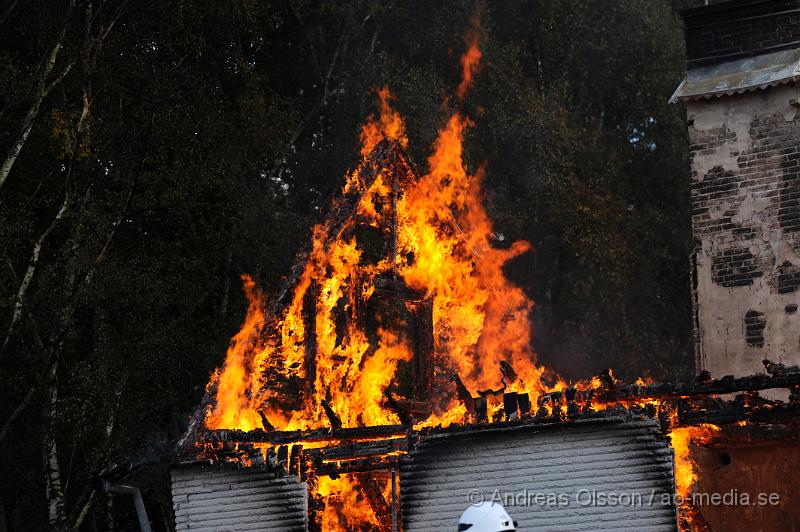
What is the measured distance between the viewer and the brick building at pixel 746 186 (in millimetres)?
17078

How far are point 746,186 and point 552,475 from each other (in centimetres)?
689

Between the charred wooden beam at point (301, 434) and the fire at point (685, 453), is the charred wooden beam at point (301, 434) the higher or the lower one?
the higher one

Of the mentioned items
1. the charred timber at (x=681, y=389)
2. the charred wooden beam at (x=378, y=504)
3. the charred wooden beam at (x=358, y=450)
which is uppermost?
the charred timber at (x=681, y=389)

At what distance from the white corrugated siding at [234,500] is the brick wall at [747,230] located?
22.1 ft

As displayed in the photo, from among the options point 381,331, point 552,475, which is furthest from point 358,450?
point 381,331

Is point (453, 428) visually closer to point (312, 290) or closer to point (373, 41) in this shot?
point (312, 290)

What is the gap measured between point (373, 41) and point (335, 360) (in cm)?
1630

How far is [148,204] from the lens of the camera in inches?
924

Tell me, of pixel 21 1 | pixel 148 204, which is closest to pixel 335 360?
pixel 148 204

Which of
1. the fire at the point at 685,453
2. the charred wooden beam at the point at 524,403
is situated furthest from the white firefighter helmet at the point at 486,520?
the fire at the point at 685,453

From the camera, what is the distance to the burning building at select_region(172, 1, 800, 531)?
12492 millimetres

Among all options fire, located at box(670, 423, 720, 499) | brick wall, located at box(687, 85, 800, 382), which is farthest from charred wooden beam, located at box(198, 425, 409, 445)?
brick wall, located at box(687, 85, 800, 382)

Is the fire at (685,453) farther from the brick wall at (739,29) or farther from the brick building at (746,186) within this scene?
the brick wall at (739,29)

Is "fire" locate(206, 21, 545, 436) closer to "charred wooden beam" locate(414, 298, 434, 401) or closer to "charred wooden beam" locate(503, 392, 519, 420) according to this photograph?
"charred wooden beam" locate(414, 298, 434, 401)
